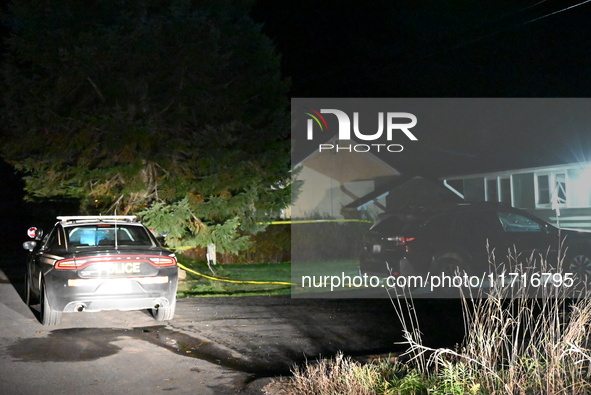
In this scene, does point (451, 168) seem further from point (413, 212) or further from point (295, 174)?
point (413, 212)

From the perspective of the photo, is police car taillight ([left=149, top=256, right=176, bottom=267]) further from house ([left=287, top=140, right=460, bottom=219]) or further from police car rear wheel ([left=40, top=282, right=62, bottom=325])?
house ([left=287, top=140, right=460, bottom=219])

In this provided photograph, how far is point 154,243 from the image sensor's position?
11.8 meters

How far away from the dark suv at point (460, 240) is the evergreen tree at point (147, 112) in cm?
426

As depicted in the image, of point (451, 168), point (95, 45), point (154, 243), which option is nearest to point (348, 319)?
point (154, 243)

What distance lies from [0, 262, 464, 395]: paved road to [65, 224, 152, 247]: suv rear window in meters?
1.29

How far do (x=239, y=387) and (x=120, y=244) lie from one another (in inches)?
186

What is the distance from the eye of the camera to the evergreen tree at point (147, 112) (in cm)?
1692

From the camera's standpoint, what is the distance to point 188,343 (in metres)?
9.82

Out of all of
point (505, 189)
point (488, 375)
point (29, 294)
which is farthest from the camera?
point (505, 189)

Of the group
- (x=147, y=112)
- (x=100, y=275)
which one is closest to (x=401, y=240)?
(x=100, y=275)

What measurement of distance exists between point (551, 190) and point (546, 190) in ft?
1.64

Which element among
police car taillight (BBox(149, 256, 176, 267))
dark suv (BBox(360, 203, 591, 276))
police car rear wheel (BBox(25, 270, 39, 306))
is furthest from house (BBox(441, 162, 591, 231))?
police car rear wheel (BBox(25, 270, 39, 306))

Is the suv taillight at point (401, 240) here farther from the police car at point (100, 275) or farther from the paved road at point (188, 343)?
the police car at point (100, 275)

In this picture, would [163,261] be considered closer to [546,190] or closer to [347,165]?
[546,190]
